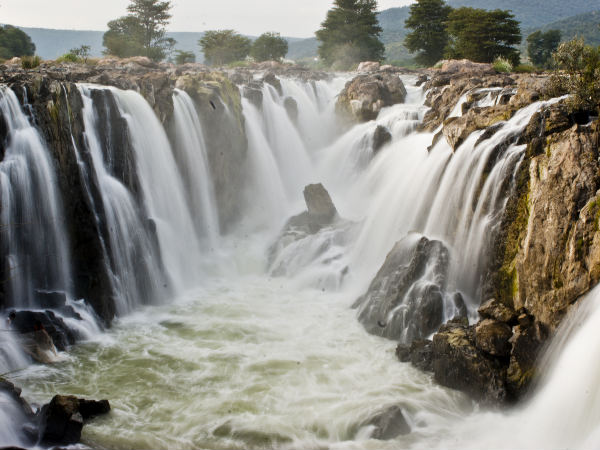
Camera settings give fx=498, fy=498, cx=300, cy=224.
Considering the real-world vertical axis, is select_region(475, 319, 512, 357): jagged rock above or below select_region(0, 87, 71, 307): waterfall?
below

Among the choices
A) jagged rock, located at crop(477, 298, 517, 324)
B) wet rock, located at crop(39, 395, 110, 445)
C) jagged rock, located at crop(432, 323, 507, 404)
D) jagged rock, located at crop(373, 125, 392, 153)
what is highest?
jagged rock, located at crop(373, 125, 392, 153)

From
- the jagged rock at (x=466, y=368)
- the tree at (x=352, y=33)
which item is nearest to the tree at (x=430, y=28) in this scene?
the tree at (x=352, y=33)

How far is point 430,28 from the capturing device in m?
50.9

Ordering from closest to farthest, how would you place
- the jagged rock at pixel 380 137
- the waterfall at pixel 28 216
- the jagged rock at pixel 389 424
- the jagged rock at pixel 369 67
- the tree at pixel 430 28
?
the jagged rock at pixel 389 424, the waterfall at pixel 28 216, the jagged rock at pixel 380 137, the jagged rock at pixel 369 67, the tree at pixel 430 28

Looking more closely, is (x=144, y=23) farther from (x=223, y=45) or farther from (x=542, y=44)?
(x=542, y=44)

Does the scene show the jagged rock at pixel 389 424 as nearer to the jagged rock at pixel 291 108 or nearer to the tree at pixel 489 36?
the jagged rock at pixel 291 108

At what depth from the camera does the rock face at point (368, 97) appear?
89.3 ft

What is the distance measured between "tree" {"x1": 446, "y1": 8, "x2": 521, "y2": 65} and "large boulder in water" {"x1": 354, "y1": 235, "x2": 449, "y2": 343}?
3002 centimetres

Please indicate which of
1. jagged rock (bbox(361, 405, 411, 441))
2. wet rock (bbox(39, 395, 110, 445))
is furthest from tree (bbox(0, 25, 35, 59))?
jagged rock (bbox(361, 405, 411, 441))

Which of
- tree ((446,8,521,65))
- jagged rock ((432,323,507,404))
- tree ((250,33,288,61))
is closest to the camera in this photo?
jagged rock ((432,323,507,404))

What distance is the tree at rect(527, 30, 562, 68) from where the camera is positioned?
210 feet

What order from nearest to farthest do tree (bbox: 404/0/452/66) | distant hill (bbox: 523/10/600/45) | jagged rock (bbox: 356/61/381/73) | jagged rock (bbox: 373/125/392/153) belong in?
jagged rock (bbox: 373/125/392/153)
jagged rock (bbox: 356/61/381/73)
tree (bbox: 404/0/452/66)
distant hill (bbox: 523/10/600/45)

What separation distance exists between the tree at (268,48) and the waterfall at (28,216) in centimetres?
5396

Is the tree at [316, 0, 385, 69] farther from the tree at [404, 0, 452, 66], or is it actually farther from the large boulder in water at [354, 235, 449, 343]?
the large boulder in water at [354, 235, 449, 343]
